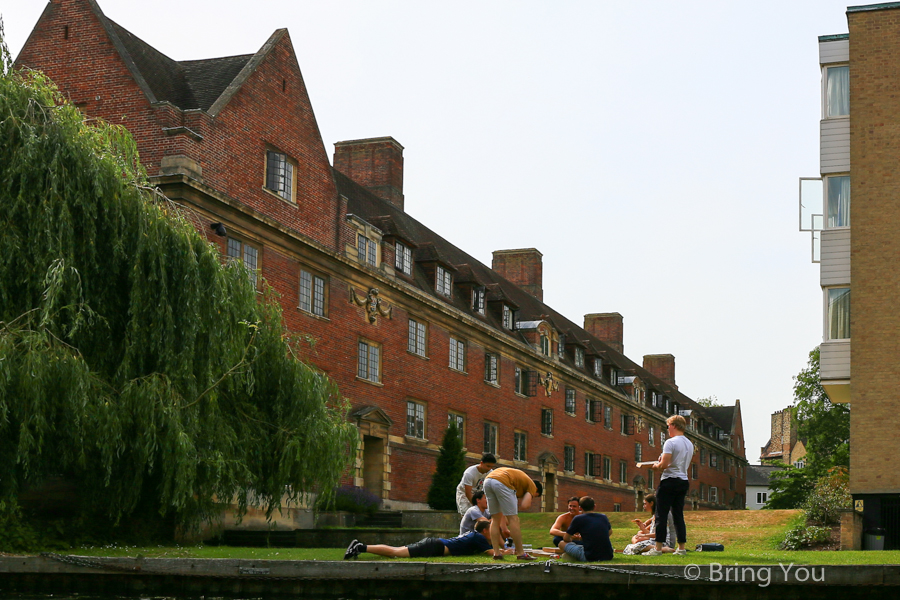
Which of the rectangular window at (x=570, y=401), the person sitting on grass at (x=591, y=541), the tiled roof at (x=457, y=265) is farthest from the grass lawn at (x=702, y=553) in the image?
the rectangular window at (x=570, y=401)

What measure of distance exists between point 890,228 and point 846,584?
15.7 meters

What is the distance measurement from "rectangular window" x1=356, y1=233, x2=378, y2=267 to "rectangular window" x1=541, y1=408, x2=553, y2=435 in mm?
17264

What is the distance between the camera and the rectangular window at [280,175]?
28.7 metres

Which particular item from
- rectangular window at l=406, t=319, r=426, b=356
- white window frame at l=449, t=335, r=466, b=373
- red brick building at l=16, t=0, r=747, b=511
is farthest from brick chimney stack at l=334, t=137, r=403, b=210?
rectangular window at l=406, t=319, r=426, b=356

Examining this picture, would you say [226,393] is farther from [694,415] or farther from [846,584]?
[694,415]

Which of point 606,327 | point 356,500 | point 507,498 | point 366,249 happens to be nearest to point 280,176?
point 366,249

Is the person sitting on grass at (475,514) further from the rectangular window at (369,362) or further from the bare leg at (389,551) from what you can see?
the rectangular window at (369,362)

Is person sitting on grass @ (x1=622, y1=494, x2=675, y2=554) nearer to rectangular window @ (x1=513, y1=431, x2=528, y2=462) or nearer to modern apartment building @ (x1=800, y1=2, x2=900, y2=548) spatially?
modern apartment building @ (x1=800, y1=2, x2=900, y2=548)

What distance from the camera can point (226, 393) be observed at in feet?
63.0

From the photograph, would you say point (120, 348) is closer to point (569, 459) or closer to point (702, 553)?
point (702, 553)

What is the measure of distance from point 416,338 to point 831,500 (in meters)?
15.9

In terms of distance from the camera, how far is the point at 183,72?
99.3 ft

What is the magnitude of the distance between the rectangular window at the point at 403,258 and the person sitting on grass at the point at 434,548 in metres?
21.8

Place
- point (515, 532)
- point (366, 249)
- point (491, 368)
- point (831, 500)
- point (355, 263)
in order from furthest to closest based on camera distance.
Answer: point (491, 368) → point (366, 249) → point (355, 263) → point (831, 500) → point (515, 532)
